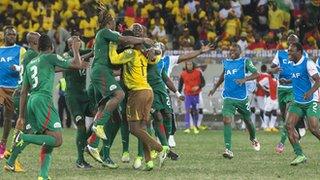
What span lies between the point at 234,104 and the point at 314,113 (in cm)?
Result: 323

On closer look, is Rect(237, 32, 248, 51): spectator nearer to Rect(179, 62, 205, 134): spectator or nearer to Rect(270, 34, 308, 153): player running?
Rect(179, 62, 205, 134): spectator

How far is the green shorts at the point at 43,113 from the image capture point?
584 inches

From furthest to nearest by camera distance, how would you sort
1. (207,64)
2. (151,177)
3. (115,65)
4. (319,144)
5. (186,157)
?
(207,64) < (319,144) < (186,157) < (115,65) < (151,177)

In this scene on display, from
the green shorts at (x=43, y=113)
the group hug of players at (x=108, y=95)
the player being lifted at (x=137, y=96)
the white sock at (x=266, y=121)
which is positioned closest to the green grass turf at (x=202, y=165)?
the group hug of players at (x=108, y=95)

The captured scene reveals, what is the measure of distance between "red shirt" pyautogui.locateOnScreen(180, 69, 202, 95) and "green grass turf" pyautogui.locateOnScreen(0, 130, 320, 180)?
5864mm

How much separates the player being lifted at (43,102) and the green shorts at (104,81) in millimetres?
1660

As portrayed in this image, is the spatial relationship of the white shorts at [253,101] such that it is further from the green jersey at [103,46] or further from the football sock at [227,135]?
the green jersey at [103,46]

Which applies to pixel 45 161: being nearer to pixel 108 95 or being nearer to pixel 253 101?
pixel 108 95

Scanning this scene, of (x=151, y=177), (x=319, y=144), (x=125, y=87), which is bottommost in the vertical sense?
(x=319, y=144)

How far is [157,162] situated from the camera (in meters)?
18.8

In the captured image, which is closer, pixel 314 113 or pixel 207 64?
pixel 314 113

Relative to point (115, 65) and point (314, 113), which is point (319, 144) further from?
point (115, 65)

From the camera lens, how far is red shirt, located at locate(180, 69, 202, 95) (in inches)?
1233

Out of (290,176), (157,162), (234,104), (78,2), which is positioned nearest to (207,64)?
(78,2)
